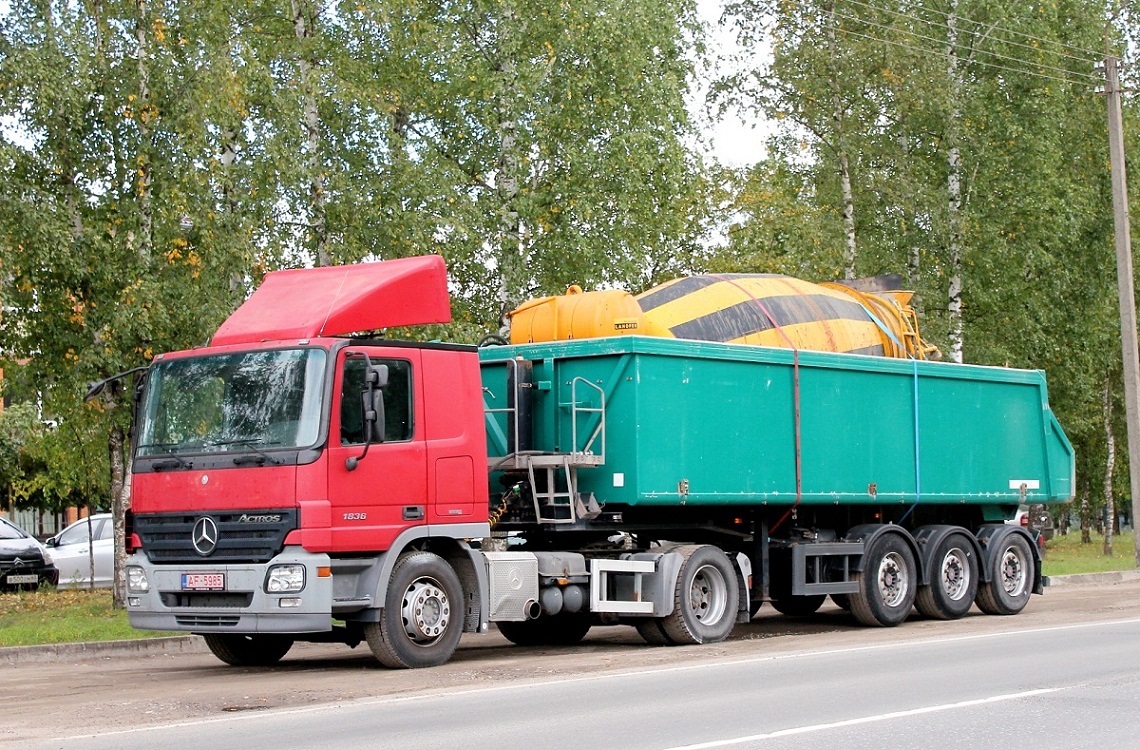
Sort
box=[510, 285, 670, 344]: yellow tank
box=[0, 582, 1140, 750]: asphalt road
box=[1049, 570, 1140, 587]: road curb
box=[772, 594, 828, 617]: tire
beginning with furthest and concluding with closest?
box=[1049, 570, 1140, 587]: road curb → box=[772, 594, 828, 617]: tire → box=[510, 285, 670, 344]: yellow tank → box=[0, 582, 1140, 750]: asphalt road

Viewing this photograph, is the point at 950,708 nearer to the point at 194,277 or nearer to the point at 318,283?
the point at 318,283

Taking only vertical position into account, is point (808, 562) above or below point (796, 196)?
below

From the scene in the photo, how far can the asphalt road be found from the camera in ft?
29.3

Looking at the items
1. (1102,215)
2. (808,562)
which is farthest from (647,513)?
(1102,215)

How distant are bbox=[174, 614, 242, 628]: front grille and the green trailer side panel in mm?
3394

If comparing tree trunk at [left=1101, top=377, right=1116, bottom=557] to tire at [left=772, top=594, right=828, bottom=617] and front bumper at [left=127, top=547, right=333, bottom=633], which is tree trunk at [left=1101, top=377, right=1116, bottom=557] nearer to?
tire at [left=772, top=594, right=828, bottom=617]

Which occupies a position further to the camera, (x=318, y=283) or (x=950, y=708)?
(x=318, y=283)

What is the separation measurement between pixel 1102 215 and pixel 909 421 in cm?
2081

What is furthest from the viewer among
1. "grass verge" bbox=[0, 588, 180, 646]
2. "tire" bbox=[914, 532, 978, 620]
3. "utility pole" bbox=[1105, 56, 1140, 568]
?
"utility pole" bbox=[1105, 56, 1140, 568]

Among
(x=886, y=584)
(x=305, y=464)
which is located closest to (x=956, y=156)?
(x=886, y=584)

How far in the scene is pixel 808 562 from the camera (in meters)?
17.0

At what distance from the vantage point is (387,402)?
13062 millimetres

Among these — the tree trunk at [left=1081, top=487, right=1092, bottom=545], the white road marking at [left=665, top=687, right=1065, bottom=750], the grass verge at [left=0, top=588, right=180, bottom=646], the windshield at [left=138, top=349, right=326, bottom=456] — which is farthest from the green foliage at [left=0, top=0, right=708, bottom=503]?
the tree trunk at [left=1081, top=487, right=1092, bottom=545]

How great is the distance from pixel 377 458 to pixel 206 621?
1.92 metres
